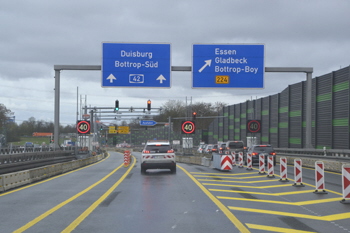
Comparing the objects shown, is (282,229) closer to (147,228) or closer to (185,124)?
(147,228)

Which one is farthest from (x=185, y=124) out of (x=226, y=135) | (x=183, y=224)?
(x=226, y=135)

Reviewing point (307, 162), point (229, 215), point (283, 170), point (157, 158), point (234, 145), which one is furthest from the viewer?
point (234, 145)

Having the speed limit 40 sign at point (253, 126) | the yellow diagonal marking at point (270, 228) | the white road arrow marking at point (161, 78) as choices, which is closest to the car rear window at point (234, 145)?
the speed limit 40 sign at point (253, 126)

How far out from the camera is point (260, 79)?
82.8 ft

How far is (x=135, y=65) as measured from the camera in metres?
25.1

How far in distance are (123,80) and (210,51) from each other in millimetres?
5147

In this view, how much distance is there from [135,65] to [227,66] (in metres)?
5.14

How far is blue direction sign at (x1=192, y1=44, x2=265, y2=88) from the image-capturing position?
25016mm

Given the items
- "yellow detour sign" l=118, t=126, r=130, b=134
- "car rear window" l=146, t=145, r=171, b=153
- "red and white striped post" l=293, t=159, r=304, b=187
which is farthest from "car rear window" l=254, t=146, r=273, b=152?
"yellow detour sign" l=118, t=126, r=130, b=134

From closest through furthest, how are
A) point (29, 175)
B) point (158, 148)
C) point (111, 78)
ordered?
1. point (29, 175)
2. point (158, 148)
3. point (111, 78)

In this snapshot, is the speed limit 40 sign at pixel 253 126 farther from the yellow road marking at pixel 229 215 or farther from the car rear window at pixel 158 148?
the yellow road marking at pixel 229 215

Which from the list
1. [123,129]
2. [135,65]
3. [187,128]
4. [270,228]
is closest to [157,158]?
[135,65]

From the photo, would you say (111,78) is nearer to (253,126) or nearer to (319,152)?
(319,152)

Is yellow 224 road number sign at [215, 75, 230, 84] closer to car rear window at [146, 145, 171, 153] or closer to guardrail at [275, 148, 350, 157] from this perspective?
car rear window at [146, 145, 171, 153]
